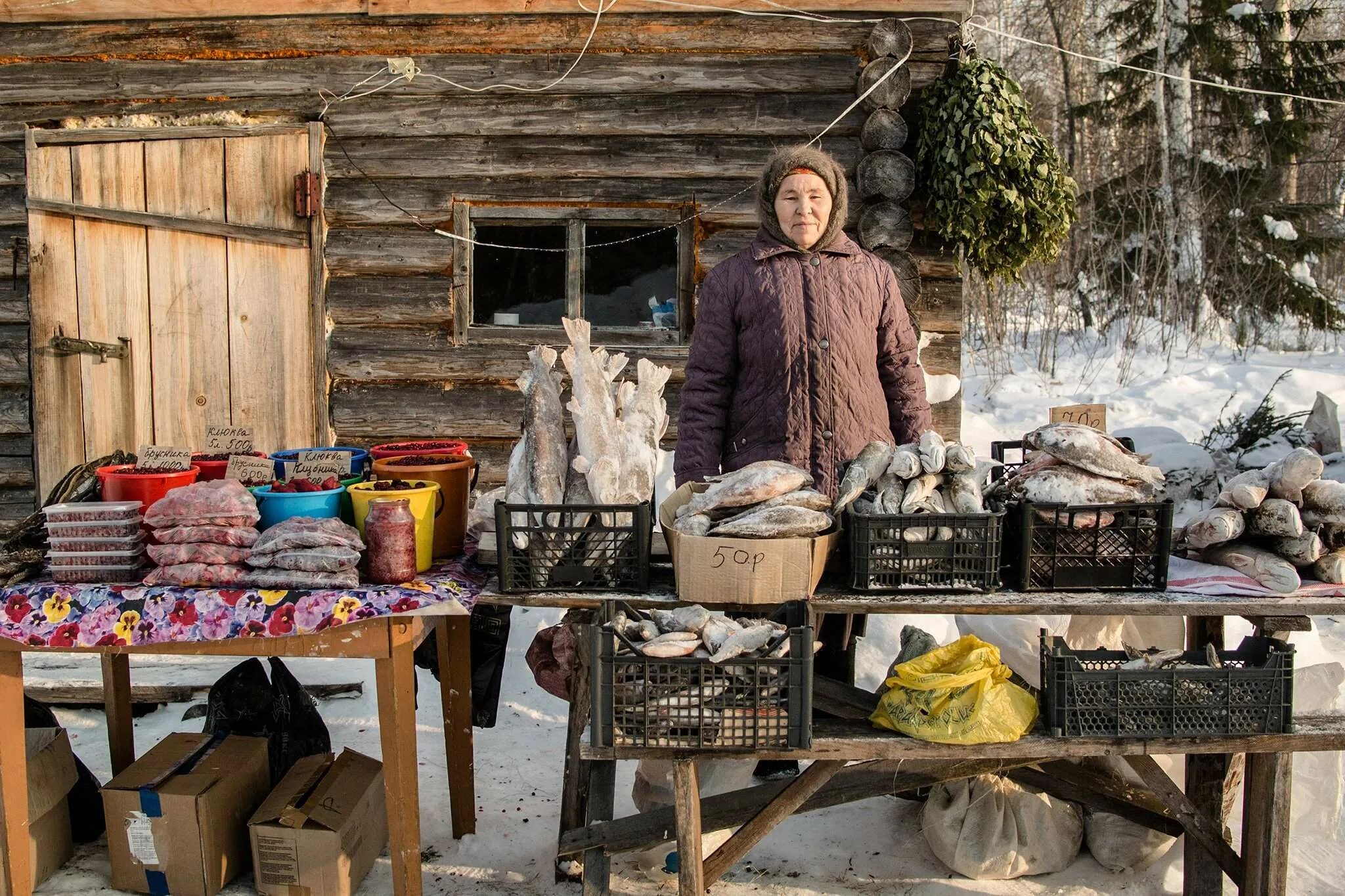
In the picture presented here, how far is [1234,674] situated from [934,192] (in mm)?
3092

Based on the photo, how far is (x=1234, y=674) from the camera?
2.45 metres

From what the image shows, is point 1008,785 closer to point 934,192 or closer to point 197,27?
point 934,192

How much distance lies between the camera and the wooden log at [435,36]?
5.19m

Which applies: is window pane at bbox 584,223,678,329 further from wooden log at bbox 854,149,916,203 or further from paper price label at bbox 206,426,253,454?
paper price label at bbox 206,426,253,454

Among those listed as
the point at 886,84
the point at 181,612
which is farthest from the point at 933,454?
the point at 886,84

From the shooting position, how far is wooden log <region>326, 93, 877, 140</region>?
523 centimetres

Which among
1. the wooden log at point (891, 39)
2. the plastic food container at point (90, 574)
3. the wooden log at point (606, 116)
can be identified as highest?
the wooden log at point (891, 39)

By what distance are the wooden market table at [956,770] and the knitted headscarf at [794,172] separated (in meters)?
1.21

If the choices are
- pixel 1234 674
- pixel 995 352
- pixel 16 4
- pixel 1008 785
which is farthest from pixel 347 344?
pixel 995 352

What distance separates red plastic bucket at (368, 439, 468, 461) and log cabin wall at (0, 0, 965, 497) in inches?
82.7

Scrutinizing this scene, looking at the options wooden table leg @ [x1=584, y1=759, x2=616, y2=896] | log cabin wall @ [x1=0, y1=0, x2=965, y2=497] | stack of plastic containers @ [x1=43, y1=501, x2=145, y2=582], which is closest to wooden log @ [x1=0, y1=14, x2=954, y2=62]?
log cabin wall @ [x1=0, y1=0, x2=965, y2=497]

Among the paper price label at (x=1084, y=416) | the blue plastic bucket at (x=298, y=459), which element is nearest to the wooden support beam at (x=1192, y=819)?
the paper price label at (x=1084, y=416)

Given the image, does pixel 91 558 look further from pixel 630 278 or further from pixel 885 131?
pixel 885 131

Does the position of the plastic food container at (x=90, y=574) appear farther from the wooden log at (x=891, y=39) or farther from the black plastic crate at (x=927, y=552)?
the wooden log at (x=891, y=39)
